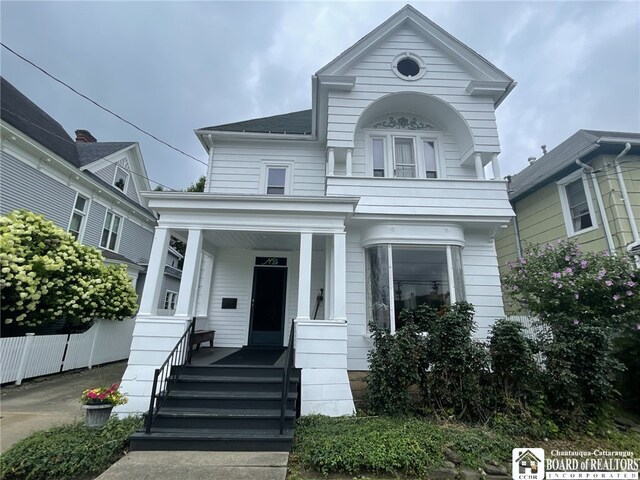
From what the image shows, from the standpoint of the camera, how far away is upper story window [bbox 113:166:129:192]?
13.1 meters

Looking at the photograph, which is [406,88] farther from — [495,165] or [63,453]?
[63,453]

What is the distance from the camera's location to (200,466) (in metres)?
3.14

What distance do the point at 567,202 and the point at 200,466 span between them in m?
11.0

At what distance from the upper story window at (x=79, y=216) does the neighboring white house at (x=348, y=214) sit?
644 cm

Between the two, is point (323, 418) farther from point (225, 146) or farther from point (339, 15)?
point (339, 15)

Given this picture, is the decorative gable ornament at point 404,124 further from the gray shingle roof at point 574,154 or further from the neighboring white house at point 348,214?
the gray shingle roof at point 574,154

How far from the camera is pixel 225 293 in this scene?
766 centimetres

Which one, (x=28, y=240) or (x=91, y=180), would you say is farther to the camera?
(x=91, y=180)

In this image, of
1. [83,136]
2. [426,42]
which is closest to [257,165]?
[426,42]

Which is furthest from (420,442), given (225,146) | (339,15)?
(339,15)

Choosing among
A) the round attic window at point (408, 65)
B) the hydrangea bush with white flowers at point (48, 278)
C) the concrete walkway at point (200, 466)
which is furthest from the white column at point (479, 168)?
the hydrangea bush with white flowers at point (48, 278)

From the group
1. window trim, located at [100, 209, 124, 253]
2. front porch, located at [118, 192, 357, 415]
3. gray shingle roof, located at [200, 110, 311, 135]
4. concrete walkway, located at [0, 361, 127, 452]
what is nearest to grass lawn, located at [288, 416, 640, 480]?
front porch, located at [118, 192, 357, 415]

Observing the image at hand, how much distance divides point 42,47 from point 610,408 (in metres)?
14.1
